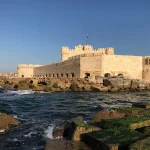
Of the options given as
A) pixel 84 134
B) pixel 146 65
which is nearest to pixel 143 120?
pixel 84 134

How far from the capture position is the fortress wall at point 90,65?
33531 mm

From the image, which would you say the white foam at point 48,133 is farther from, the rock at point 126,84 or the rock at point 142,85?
the rock at point 142,85

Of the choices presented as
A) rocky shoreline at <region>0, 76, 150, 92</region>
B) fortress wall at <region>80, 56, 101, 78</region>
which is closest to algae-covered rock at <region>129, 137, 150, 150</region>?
rocky shoreline at <region>0, 76, 150, 92</region>

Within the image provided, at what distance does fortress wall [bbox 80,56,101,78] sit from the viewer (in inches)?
1320

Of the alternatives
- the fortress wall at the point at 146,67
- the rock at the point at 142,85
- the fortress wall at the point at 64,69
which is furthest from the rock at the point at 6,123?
the fortress wall at the point at 146,67

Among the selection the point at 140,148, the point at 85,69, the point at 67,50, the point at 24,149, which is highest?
the point at 67,50

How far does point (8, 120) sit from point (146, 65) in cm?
3072

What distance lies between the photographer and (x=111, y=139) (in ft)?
15.4

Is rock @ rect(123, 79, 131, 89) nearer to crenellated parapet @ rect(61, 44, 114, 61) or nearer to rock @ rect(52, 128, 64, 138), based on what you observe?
crenellated parapet @ rect(61, 44, 114, 61)

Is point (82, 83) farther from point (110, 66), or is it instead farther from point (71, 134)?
point (71, 134)

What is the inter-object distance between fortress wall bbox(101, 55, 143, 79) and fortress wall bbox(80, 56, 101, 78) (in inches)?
27.9

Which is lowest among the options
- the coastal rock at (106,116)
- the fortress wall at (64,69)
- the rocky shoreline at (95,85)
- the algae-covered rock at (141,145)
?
the coastal rock at (106,116)

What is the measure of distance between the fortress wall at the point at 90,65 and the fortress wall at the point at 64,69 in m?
0.84

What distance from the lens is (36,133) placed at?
22.1ft
